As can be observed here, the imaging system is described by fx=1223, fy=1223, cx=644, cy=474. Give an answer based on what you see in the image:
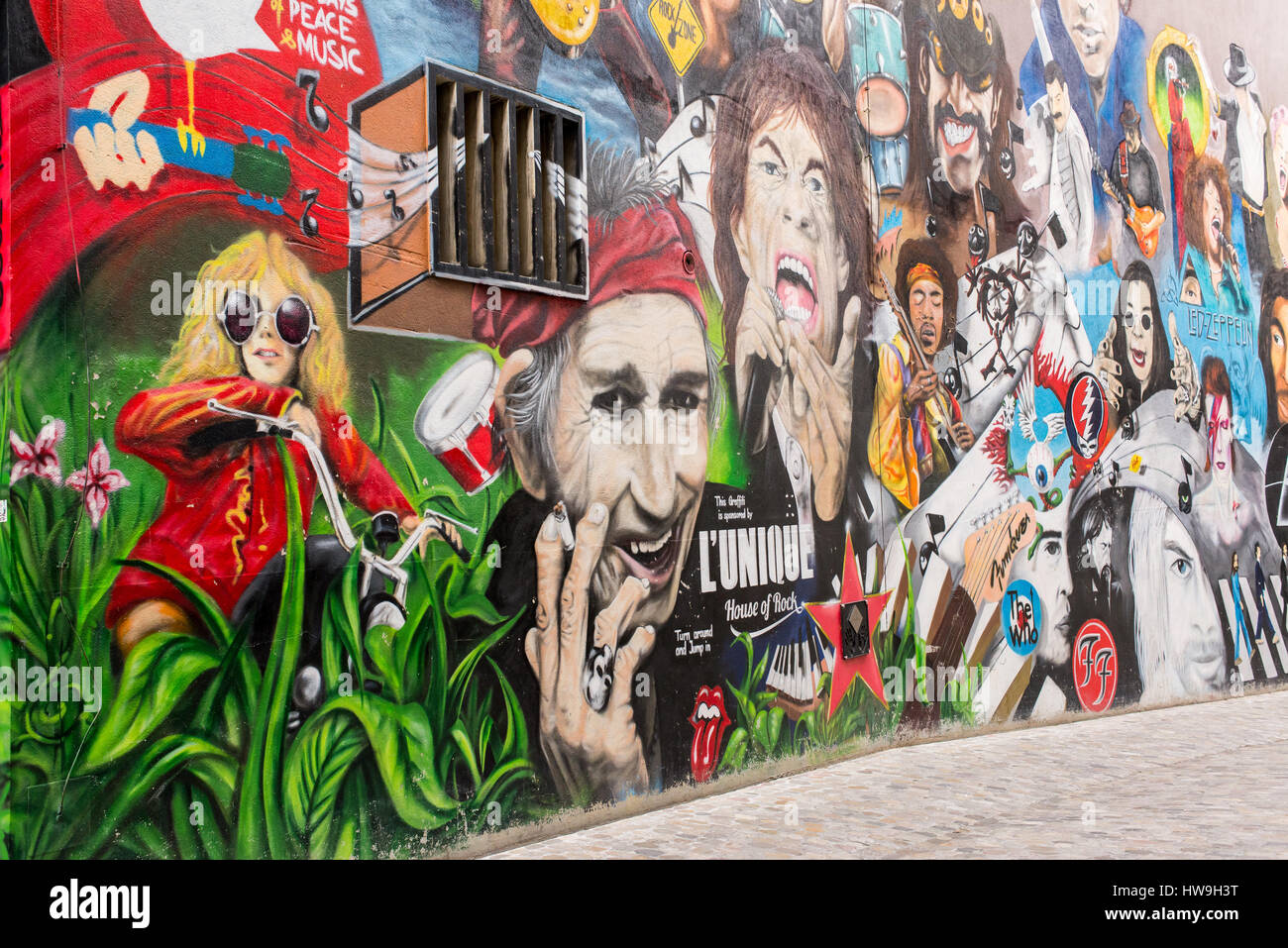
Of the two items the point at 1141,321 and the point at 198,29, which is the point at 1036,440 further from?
the point at 198,29

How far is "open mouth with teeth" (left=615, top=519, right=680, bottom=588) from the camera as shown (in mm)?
6879

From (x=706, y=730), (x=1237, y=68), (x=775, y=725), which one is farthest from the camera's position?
(x=1237, y=68)

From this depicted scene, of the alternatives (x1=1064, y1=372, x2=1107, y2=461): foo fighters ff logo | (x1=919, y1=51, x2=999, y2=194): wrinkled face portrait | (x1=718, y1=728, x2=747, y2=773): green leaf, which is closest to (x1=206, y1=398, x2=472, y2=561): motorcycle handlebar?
(x1=718, y1=728, x2=747, y2=773): green leaf

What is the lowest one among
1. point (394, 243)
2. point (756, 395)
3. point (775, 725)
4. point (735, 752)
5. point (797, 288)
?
point (735, 752)

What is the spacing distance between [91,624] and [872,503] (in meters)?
5.81

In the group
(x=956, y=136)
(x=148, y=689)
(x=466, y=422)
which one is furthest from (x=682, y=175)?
(x=148, y=689)

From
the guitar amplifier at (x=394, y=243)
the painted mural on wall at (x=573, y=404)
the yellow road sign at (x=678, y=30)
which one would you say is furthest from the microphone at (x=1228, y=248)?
the guitar amplifier at (x=394, y=243)

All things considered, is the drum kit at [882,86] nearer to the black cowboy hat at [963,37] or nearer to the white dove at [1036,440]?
the black cowboy hat at [963,37]

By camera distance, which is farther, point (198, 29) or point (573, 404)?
point (573, 404)

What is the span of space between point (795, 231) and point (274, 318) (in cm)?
426

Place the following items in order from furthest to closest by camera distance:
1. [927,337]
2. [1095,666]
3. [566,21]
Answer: [1095,666], [927,337], [566,21]

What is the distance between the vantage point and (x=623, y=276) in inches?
273

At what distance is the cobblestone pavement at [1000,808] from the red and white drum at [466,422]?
188 cm

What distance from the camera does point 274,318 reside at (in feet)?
16.6
